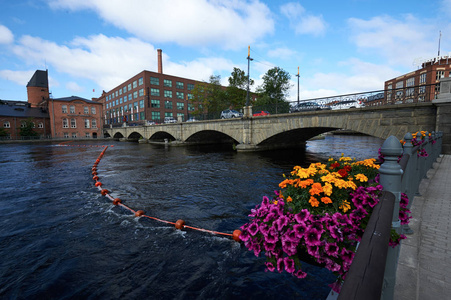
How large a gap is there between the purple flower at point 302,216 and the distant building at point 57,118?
2890 inches

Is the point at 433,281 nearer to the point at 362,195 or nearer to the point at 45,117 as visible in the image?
the point at 362,195

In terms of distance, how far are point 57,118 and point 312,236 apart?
75794 mm

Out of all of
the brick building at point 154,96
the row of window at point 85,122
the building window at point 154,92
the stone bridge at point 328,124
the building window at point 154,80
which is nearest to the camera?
the stone bridge at point 328,124

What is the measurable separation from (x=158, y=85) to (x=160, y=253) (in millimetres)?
65148

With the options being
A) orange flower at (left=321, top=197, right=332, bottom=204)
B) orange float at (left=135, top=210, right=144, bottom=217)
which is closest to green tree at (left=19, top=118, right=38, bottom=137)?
orange float at (left=135, top=210, right=144, bottom=217)

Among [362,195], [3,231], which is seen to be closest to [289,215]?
[362,195]

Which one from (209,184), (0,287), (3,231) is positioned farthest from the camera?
(209,184)

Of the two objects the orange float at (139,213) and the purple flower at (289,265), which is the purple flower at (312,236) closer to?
the purple flower at (289,265)

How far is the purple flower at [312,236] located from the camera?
8.09 ft

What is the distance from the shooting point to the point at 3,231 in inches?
238

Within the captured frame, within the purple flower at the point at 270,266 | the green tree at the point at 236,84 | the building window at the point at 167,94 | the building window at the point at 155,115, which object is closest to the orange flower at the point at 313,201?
the purple flower at the point at 270,266

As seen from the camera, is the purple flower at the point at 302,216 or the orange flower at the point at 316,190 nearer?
the purple flower at the point at 302,216

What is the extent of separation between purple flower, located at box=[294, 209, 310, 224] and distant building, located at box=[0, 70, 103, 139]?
7340cm

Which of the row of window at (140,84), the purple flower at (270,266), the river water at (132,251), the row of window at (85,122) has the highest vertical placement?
the row of window at (140,84)
